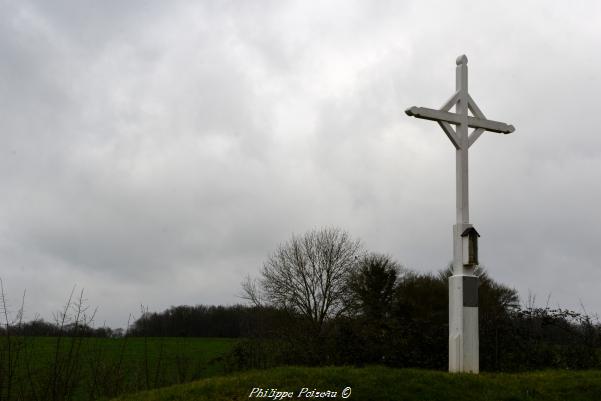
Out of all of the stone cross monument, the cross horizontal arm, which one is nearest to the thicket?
the stone cross monument

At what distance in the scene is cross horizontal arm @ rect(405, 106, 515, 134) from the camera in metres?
→ 10.4

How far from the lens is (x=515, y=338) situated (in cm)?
1241

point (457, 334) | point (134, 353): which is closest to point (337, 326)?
point (457, 334)

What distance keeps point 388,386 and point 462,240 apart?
3.16m

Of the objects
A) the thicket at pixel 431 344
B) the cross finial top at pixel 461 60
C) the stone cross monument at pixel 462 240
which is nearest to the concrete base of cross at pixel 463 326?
the stone cross monument at pixel 462 240

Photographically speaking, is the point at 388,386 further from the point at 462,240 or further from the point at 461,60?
the point at 461,60

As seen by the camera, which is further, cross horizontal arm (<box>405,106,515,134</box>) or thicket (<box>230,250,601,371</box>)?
thicket (<box>230,250,601,371</box>)

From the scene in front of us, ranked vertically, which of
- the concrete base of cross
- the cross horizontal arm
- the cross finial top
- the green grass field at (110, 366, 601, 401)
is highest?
the cross finial top

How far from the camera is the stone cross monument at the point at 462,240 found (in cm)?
1014

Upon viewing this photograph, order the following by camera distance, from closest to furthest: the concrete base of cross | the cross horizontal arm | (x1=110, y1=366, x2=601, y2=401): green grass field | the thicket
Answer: (x1=110, y1=366, x2=601, y2=401): green grass field, the concrete base of cross, the cross horizontal arm, the thicket

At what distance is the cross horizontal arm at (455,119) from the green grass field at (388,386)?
4115 millimetres

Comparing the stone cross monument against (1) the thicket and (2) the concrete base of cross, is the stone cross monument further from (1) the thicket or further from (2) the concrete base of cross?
(1) the thicket

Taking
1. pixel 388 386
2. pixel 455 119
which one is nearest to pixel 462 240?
pixel 455 119

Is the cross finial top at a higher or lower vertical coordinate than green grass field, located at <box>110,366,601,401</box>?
higher
